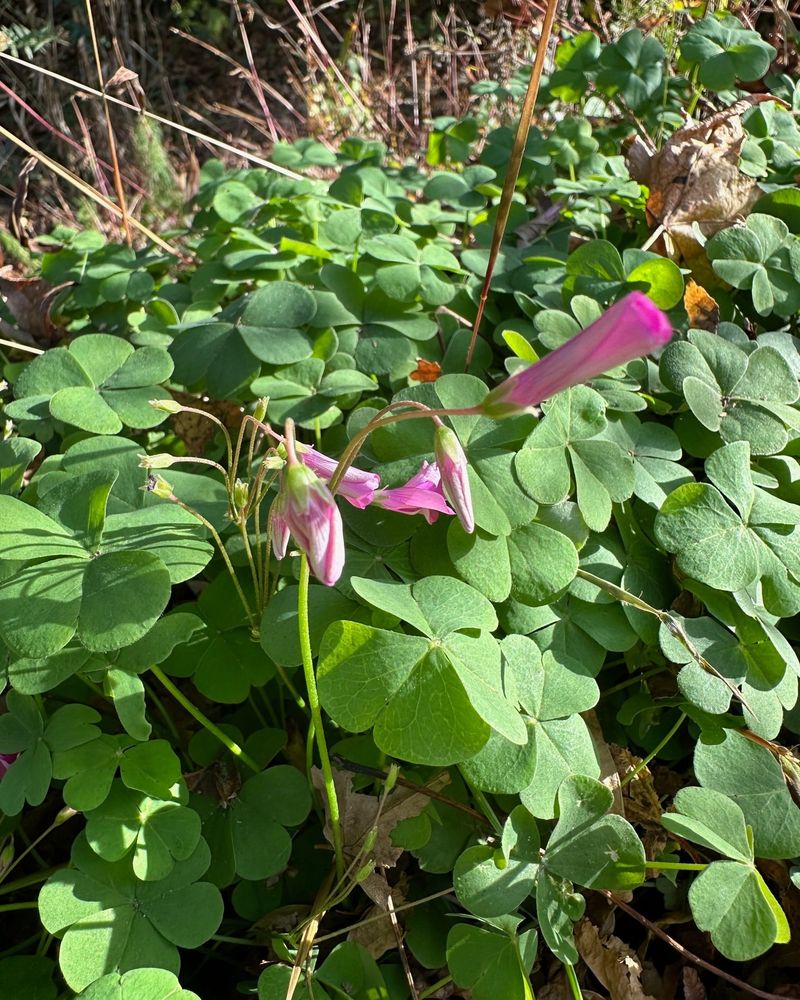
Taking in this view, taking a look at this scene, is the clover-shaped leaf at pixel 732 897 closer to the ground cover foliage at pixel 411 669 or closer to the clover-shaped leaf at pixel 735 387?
the ground cover foliage at pixel 411 669

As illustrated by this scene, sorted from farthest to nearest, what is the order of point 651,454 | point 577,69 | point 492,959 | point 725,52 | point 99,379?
point 577,69, point 725,52, point 99,379, point 651,454, point 492,959

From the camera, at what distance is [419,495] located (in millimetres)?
1282

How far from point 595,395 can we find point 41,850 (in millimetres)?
1347

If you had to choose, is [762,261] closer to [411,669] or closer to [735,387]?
[735,387]

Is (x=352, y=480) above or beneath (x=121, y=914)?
above

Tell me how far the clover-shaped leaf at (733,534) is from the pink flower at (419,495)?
1.31 ft

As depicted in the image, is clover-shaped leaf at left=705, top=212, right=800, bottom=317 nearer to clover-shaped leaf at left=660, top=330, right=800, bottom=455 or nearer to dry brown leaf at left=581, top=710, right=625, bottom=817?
clover-shaped leaf at left=660, top=330, right=800, bottom=455

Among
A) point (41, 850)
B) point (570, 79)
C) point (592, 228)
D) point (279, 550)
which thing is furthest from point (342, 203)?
point (41, 850)

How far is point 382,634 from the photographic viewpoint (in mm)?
1104

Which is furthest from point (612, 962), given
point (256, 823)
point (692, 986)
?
point (256, 823)

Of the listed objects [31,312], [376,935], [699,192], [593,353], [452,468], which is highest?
[593,353]

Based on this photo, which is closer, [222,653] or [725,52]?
[222,653]

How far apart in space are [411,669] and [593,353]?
1.70 ft

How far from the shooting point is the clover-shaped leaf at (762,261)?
1.80m
